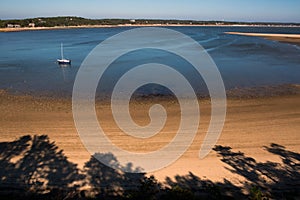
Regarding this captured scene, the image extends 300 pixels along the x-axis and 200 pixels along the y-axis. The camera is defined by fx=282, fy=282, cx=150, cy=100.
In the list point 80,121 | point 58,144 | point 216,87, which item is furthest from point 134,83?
point 58,144

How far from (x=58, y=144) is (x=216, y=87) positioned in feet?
48.9

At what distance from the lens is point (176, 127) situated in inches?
537

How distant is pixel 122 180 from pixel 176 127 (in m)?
5.44

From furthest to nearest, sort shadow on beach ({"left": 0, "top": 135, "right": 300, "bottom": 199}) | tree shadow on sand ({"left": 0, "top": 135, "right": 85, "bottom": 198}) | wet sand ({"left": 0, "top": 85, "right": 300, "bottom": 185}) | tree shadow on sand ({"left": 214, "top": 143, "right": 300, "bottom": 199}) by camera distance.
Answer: wet sand ({"left": 0, "top": 85, "right": 300, "bottom": 185}) < tree shadow on sand ({"left": 0, "top": 135, "right": 85, "bottom": 198}) < tree shadow on sand ({"left": 214, "top": 143, "right": 300, "bottom": 199}) < shadow on beach ({"left": 0, "top": 135, "right": 300, "bottom": 199})

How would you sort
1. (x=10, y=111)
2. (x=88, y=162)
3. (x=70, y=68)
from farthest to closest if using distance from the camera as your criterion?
(x=70, y=68) < (x=10, y=111) < (x=88, y=162)

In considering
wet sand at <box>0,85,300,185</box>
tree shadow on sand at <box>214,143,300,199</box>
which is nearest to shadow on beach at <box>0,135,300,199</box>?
tree shadow on sand at <box>214,143,300,199</box>

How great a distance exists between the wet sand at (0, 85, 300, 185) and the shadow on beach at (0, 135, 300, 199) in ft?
1.16

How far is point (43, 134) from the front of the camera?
41.9 ft

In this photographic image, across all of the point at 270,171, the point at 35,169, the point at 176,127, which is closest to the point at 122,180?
the point at 35,169

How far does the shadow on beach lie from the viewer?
307 inches

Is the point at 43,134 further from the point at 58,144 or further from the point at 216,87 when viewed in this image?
the point at 216,87

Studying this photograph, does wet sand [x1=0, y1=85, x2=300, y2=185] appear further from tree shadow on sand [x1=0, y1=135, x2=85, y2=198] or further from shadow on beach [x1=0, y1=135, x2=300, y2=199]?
tree shadow on sand [x1=0, y1=135, x2=85, y2=198]

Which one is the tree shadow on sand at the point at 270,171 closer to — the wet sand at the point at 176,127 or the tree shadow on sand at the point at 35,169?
the wet sand at the point at 176,127

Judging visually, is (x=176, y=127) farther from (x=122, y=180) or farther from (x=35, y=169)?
(x=35, y=169)
